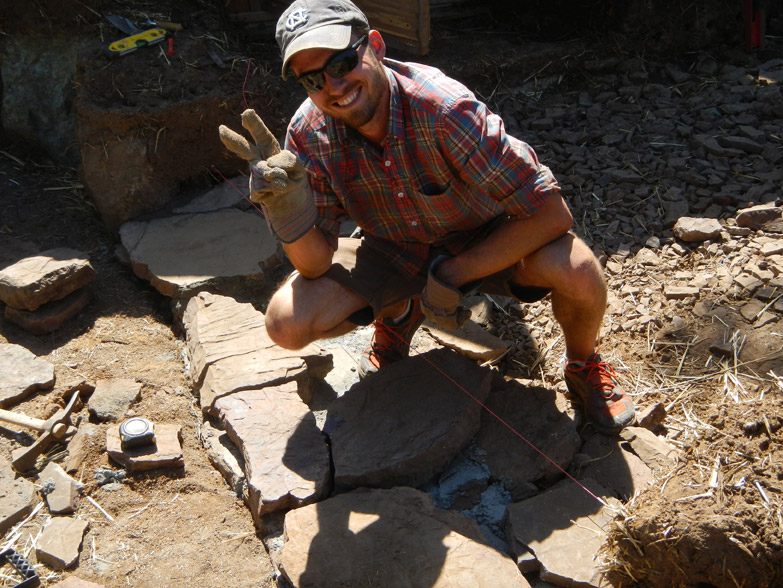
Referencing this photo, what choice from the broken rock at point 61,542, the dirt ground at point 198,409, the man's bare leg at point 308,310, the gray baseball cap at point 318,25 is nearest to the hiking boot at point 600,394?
the dirt ground at point 198,409

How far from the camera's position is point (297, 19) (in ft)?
9.26

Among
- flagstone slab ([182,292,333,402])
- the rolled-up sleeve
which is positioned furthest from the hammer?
the rolled-up sleeve

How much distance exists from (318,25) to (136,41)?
2662 mm

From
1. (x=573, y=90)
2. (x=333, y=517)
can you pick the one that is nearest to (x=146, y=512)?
(x=333, y=517)

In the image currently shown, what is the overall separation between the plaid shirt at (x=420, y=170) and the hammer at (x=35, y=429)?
138 centimetres

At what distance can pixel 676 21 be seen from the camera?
5773mm

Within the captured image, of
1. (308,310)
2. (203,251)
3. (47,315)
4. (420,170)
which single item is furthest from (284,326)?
(47,315)

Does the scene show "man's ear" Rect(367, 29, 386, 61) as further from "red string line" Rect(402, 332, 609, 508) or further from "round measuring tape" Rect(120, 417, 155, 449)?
"round measuring tape" Rect(120, 417, 155, 449)

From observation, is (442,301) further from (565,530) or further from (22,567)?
(22,567)

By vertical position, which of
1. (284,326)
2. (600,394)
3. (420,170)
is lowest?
(600,394)

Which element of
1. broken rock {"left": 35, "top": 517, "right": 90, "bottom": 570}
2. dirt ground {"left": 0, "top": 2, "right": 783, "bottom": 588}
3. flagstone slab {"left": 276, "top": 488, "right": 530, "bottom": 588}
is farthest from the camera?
broken rock {"left": 35, "top": 517, "right": 90, "bottom": 570}

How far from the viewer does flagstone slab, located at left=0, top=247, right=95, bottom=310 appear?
13.1 feet

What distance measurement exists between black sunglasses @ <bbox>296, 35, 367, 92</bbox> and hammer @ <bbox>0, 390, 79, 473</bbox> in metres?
1.76

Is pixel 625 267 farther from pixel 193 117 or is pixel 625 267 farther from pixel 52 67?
pixel 52 67
